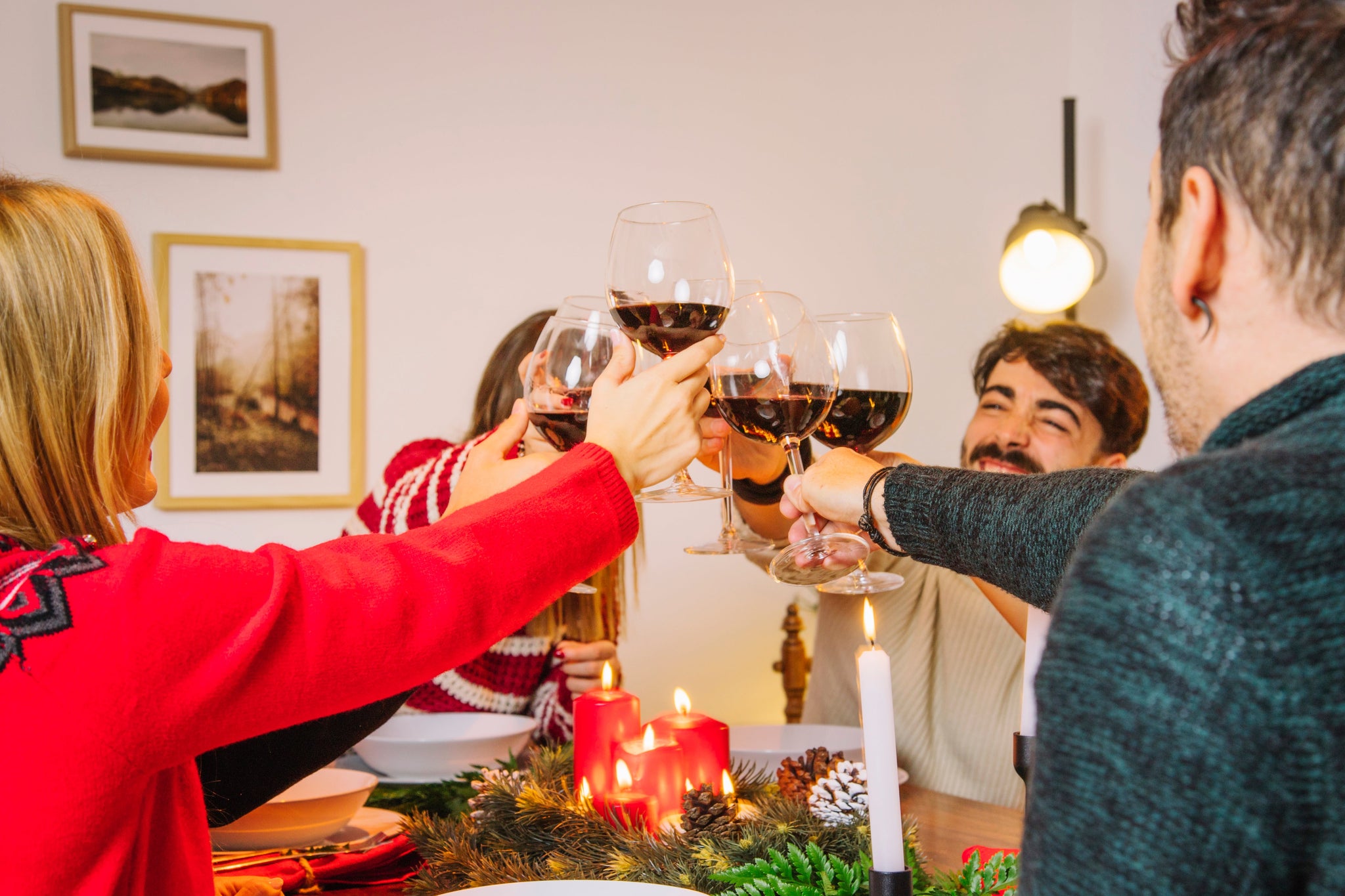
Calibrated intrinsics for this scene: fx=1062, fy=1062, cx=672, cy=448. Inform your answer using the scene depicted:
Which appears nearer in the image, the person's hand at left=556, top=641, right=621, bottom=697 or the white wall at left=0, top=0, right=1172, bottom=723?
the person's hand at left=556, top=641, right=621, bottom=697

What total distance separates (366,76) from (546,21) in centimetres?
47

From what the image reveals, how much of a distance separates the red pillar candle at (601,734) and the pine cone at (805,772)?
0.50 feet

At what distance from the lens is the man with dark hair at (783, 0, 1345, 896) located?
0.38 metres

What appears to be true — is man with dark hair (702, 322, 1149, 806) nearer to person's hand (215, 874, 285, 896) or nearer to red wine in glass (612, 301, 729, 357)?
red wine in glass (612, 301, 729, 357)

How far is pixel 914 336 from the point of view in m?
2.92

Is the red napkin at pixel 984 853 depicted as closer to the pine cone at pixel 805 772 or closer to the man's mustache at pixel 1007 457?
the pine cone at pixel 805 772

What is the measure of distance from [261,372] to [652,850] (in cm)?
199

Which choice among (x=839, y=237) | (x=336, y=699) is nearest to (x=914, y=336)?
(x=839, y=237)

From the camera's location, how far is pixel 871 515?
103 centimetres

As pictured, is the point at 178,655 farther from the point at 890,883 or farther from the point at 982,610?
the point at 982,610

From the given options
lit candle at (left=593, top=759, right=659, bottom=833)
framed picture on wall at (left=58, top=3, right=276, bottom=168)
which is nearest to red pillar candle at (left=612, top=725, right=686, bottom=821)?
lit candle at (left=593, top=759, right=659, bottom=833)

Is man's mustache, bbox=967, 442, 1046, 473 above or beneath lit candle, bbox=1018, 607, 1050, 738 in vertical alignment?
above

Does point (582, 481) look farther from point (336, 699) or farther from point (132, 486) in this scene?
point (132, 486)

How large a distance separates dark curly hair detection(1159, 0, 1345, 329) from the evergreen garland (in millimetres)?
476
